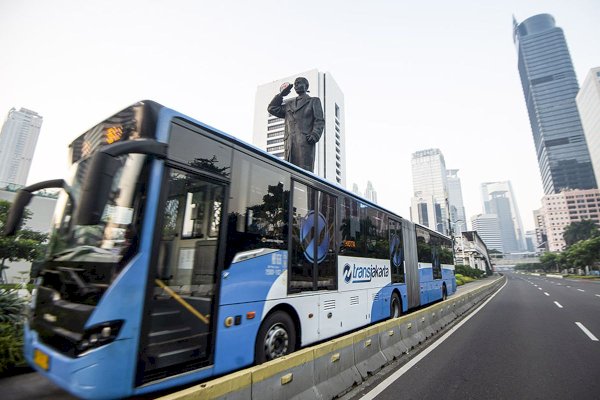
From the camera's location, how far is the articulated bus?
9.81ft

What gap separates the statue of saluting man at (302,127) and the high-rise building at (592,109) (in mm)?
179393

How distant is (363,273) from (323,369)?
3938 mm

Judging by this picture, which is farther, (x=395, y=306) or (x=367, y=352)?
(x=395, y=306)

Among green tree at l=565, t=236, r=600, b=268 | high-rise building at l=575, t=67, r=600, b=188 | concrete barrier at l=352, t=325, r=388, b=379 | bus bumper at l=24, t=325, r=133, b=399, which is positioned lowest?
concrete barrier at l=352, t=325, r=388, b=379

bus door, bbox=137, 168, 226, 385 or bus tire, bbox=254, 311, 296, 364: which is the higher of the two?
bus door, bbox=137, 168, 226, 385

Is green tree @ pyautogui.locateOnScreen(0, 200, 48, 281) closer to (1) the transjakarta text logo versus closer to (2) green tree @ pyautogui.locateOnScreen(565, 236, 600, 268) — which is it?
(1) the transjakarta text logo

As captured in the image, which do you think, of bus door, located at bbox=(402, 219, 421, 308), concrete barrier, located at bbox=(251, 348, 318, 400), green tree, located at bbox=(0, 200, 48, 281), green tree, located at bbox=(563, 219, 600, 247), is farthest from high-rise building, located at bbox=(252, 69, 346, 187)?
concrete barrier, located at bbox=(251, 348, 318, 400)

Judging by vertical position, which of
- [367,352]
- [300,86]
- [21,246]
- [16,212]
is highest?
[300,86]

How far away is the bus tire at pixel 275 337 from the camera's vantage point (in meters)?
4.50

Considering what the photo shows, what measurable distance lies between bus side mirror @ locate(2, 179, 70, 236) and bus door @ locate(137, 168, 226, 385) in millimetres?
1888

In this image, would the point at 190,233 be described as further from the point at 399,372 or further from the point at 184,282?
the point at 399,372

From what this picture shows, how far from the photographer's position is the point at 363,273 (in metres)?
7.67

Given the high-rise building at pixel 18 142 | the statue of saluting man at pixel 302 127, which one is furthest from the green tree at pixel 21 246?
the high-rise building at pixel 18 142

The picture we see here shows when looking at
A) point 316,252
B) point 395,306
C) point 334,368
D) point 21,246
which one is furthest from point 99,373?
point 21,246
